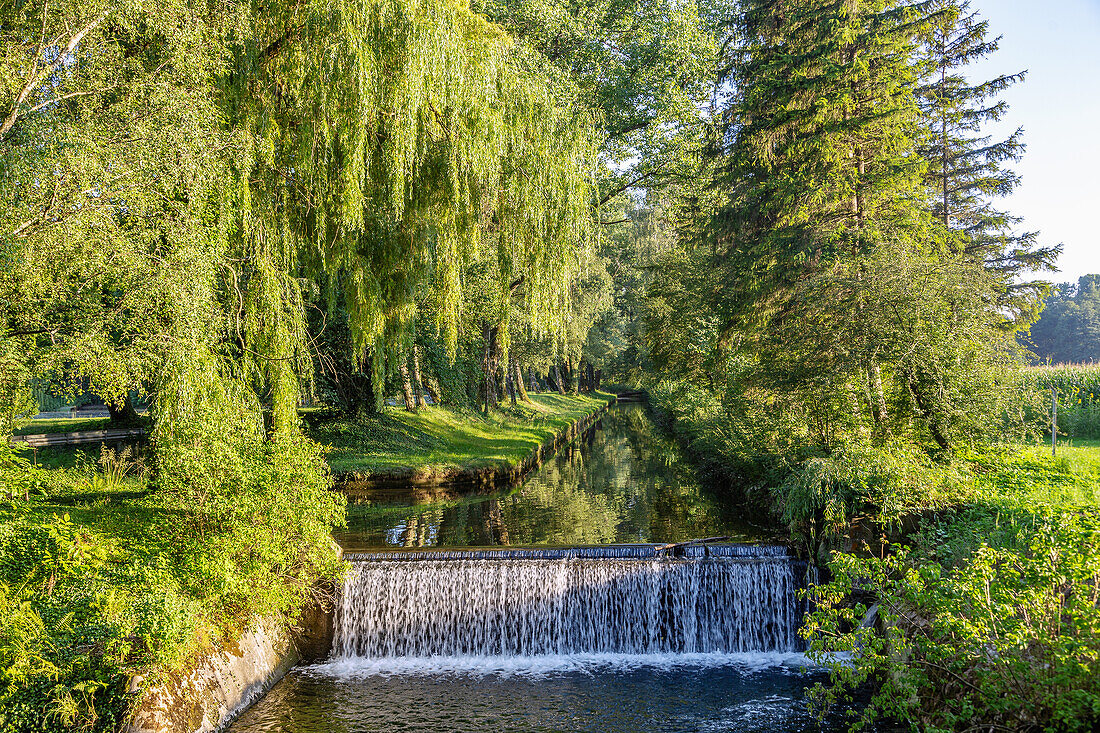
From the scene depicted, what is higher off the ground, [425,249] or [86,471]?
[425,249]

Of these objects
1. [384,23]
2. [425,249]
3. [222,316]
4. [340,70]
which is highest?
[384,23]

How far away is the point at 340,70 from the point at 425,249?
2739mm

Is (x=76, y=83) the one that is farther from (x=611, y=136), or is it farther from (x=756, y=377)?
(x=611, y=136)

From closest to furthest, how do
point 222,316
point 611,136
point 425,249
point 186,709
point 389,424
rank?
point 186,709
point 222,316
point 425,249
point 389,424
point 611,136

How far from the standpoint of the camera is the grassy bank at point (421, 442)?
18.1 meters

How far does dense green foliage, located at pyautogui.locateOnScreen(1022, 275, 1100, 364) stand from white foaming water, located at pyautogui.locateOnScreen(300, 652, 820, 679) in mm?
87991

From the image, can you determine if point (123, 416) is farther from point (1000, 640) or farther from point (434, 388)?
point (1000, 640)

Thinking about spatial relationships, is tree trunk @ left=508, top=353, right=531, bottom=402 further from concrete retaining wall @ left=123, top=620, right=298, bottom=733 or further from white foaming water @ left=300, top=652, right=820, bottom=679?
concrete retaining wall @ left=123, top=620, right=298, bottom=733

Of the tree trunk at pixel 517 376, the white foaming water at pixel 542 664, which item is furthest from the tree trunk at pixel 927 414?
the tree trunk at pixel 517 376

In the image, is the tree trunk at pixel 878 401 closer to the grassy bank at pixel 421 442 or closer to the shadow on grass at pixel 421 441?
the grassy bank at pixel 421 442

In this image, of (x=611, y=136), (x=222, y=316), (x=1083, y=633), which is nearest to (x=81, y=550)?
(x=222, y=316)

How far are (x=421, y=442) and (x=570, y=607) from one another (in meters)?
11.3

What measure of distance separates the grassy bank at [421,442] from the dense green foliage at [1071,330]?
80.5 metres

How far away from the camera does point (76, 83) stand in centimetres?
727
